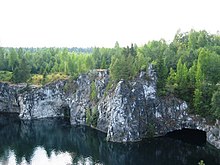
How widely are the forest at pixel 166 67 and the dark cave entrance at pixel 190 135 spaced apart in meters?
6.13

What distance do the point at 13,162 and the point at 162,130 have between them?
118 ft

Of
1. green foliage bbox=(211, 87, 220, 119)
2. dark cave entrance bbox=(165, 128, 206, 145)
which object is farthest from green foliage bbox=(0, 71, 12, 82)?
green foliage bbox=(211, 87, 220, 119)

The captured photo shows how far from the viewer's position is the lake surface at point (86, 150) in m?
66.9

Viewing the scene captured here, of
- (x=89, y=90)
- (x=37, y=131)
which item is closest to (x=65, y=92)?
(x=89, y=90)

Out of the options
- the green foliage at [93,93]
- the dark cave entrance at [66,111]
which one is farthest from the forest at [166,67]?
the dark cave entrance at [66,111]

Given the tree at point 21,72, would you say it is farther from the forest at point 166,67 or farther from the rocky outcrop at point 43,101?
the rocky outcrop at point 43,101

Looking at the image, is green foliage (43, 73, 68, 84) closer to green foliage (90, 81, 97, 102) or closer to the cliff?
the cliff

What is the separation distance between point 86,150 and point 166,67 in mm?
30006

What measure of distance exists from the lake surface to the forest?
11.3 meters

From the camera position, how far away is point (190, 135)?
82.6m

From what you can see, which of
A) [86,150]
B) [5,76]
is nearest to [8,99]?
[5,76]

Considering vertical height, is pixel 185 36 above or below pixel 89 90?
above

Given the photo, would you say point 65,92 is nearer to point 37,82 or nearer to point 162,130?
point 37,82

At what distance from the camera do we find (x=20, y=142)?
82188 millimetres
